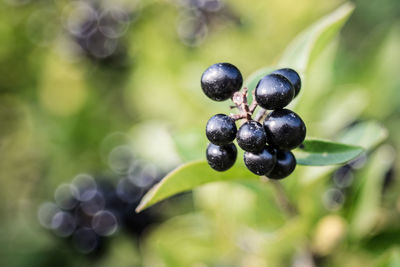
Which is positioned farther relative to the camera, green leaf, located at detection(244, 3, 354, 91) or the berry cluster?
green leaf, located at detection(244, 3, 354, 91)

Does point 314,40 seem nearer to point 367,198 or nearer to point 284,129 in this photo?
point 284,129

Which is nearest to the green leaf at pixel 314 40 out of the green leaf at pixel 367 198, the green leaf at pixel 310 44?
the green leaf at pixel 310 44

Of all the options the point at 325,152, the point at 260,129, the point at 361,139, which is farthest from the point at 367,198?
the point at 260,129

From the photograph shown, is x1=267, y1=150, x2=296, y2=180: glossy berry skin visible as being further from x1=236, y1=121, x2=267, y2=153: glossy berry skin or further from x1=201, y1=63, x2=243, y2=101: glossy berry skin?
x1=201, y1=63, x2=243, y2=101: glossy berry skin

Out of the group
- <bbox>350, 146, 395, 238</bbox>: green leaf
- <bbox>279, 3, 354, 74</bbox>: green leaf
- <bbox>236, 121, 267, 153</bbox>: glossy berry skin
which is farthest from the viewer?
<bbox>350, 146, 395, 238</bbox>: green leaf

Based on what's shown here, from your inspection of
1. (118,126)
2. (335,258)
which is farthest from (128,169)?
(335,258)

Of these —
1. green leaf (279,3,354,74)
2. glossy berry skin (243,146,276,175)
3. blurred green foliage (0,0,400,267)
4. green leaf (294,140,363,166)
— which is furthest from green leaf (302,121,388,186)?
glossy berry skin (243,146,276,175)

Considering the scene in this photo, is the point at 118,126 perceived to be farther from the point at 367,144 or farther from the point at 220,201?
the point at 367,144

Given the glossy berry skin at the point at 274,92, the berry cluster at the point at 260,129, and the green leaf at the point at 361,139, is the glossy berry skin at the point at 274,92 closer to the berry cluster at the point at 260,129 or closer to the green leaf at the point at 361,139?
the berry cluster at the point at 260,129
